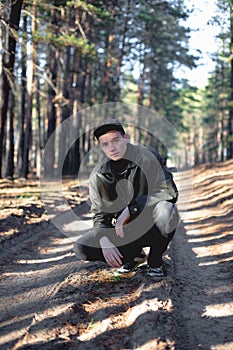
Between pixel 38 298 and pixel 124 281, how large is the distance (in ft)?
3.67

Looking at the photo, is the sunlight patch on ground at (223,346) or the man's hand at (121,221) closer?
the sunlight patch on ground at (223,346)

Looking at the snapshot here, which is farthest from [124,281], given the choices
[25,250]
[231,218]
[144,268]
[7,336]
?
[231,218]

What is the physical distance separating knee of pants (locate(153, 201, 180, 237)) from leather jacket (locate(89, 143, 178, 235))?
0.08m

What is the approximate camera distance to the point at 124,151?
205 inches

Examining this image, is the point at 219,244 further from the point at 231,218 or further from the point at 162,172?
the point at 162,172

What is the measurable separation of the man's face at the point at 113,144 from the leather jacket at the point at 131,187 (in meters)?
0.13

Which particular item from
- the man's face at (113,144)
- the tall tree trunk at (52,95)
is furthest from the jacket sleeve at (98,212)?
the tall tree trunk at (52,95)

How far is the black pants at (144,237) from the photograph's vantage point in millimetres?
5137

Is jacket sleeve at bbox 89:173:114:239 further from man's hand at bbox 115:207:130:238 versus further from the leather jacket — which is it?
man's hand at bbox 115:207:130:238

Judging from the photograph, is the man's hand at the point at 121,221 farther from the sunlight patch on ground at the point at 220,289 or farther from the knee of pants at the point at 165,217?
the sunlight patch on ground at the point at 220,289

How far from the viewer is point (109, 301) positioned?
16.3 feet

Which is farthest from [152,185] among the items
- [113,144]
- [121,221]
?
[113,144]

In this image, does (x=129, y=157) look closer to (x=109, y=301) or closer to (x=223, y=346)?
(x=109, y=301)

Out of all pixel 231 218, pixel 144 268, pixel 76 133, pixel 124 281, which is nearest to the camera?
pixel 124 281
